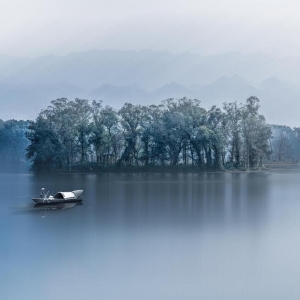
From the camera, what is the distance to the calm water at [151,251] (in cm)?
982

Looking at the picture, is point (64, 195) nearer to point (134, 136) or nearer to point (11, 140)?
point (134, 136)

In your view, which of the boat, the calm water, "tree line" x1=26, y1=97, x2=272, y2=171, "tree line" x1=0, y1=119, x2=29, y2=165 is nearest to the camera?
the calm water

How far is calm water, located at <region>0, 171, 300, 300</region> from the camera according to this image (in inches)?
387

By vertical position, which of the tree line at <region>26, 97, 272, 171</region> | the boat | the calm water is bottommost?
the calm water

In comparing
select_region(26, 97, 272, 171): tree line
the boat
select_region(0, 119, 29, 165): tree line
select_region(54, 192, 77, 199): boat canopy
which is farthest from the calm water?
select_region(0, 119, 29, 165): tree line

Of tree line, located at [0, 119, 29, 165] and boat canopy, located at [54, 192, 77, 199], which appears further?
tree line, located at [0, 119, 29, 165]

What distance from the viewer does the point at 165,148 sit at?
49.0 metres

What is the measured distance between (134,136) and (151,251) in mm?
36382

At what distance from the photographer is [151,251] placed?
41.7 feet

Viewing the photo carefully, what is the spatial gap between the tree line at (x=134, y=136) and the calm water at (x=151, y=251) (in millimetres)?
26206

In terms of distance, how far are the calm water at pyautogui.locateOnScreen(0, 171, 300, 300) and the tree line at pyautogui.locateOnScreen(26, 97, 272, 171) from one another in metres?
26.2

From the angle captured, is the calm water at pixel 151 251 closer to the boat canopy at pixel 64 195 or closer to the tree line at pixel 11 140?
the boat canopy at pixel 64 195

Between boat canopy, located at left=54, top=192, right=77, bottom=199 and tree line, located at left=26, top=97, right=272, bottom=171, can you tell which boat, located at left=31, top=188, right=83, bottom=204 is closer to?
boat canopy, located at left=54, top=192, right=77, bottom=199

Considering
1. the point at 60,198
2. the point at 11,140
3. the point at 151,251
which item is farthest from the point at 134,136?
the point at 151,251
